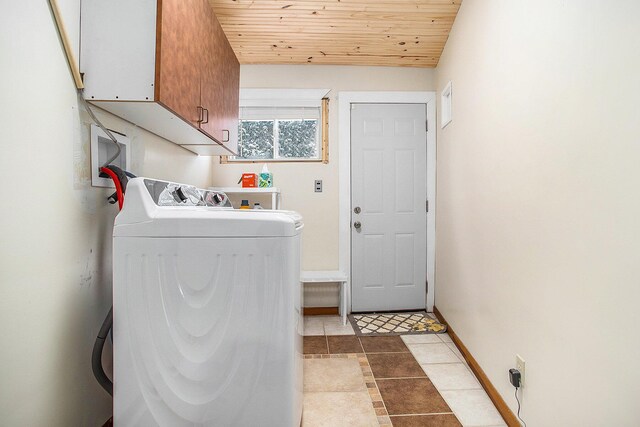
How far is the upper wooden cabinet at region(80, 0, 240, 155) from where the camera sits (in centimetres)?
116

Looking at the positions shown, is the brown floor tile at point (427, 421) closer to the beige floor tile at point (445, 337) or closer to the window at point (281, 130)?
the beige floor tile at point (445, 337)

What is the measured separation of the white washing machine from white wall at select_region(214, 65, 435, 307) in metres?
1.98

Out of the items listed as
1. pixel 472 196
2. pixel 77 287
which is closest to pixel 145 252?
pixel 77 287

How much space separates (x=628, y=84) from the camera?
913 mm

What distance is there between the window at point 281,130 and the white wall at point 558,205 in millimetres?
1472

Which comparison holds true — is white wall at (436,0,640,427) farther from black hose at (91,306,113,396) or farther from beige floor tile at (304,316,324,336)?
black hose at (91,306,113,396)

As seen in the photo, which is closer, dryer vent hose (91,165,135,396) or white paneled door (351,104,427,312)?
dryer vent hose (91,165,135,396)

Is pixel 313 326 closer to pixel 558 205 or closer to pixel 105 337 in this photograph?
pixel 105 337

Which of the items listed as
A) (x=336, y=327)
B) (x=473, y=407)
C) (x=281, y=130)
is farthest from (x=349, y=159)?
(x=473, y=407)

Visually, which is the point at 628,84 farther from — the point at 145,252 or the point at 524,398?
the point at 145,252

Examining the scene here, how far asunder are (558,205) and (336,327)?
6.67 ft

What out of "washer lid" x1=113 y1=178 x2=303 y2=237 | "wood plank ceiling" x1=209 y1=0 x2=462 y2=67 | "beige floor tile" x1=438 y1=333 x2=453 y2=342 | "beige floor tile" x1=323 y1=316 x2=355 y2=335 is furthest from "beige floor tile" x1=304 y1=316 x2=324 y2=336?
"wood plank ceiling" x1=209 y1=0 x2=462 y2=67

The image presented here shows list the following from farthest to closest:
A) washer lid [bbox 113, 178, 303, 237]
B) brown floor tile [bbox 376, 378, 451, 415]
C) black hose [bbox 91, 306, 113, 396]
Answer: brown floor tile [bbox 376, 378, 451, 415] < black hose [bbox 91, 306, 113, 396] < washer lid [bbox 113, 178, 303, 237]

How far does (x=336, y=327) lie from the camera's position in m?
2.76
